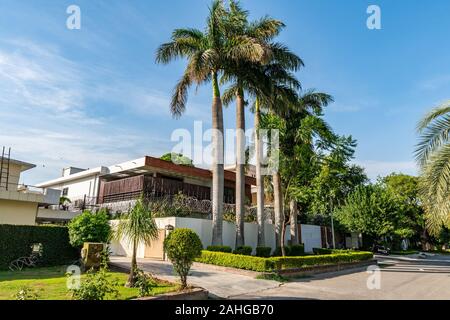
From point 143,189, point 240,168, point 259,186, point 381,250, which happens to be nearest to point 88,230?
point 143,189

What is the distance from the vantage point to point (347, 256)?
21250 millimetres

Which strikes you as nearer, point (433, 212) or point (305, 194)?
point (433, 212)

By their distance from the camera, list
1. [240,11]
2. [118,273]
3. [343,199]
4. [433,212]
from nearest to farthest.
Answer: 1. [433,212]
2. [118,273]
3. [240,11]
4. [343,199]

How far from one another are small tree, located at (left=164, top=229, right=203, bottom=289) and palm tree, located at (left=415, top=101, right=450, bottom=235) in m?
6.88

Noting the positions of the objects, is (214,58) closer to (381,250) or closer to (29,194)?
(29,194)

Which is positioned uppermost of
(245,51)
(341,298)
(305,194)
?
(245,51)

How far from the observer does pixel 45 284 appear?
992 cm

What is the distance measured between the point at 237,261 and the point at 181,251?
18.2 ft

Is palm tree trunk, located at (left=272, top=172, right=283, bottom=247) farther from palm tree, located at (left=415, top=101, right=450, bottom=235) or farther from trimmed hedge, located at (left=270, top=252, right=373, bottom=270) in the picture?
palm tree, located at (left=415, top=101, right=450, bottom=235)

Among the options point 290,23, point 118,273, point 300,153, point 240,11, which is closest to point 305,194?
point 300,153
